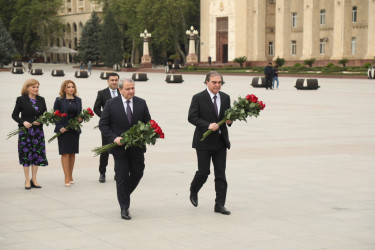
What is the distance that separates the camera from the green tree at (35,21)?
111m

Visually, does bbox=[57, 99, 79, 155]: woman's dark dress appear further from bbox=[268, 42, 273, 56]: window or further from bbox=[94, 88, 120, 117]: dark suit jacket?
bbox=[268, 42, 273, 56]: window

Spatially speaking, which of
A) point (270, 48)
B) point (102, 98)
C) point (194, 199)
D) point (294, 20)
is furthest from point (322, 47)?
point (194, 199)

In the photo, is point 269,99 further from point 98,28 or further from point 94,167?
point 98,28

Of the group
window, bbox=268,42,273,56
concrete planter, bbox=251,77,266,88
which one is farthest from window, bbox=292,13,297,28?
concrete planter, bbox=251,77,266,88

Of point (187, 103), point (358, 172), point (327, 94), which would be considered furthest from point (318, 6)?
point (358, 172)

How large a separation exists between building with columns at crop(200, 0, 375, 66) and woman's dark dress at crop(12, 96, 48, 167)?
189ft

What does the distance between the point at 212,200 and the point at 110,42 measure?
83463 millimetres

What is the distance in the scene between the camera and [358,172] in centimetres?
1202

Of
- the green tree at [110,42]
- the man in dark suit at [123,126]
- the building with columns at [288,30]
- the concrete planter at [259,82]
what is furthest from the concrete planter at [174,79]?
the green tree at [110,42]

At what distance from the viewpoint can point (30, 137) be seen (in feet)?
36.1

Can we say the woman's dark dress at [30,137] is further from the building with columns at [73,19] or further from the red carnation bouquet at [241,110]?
the building with columns at [73,19]

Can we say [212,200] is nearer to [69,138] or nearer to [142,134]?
[142,134]

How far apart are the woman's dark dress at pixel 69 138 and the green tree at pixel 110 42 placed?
80.9m

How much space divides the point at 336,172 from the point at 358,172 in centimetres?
35
